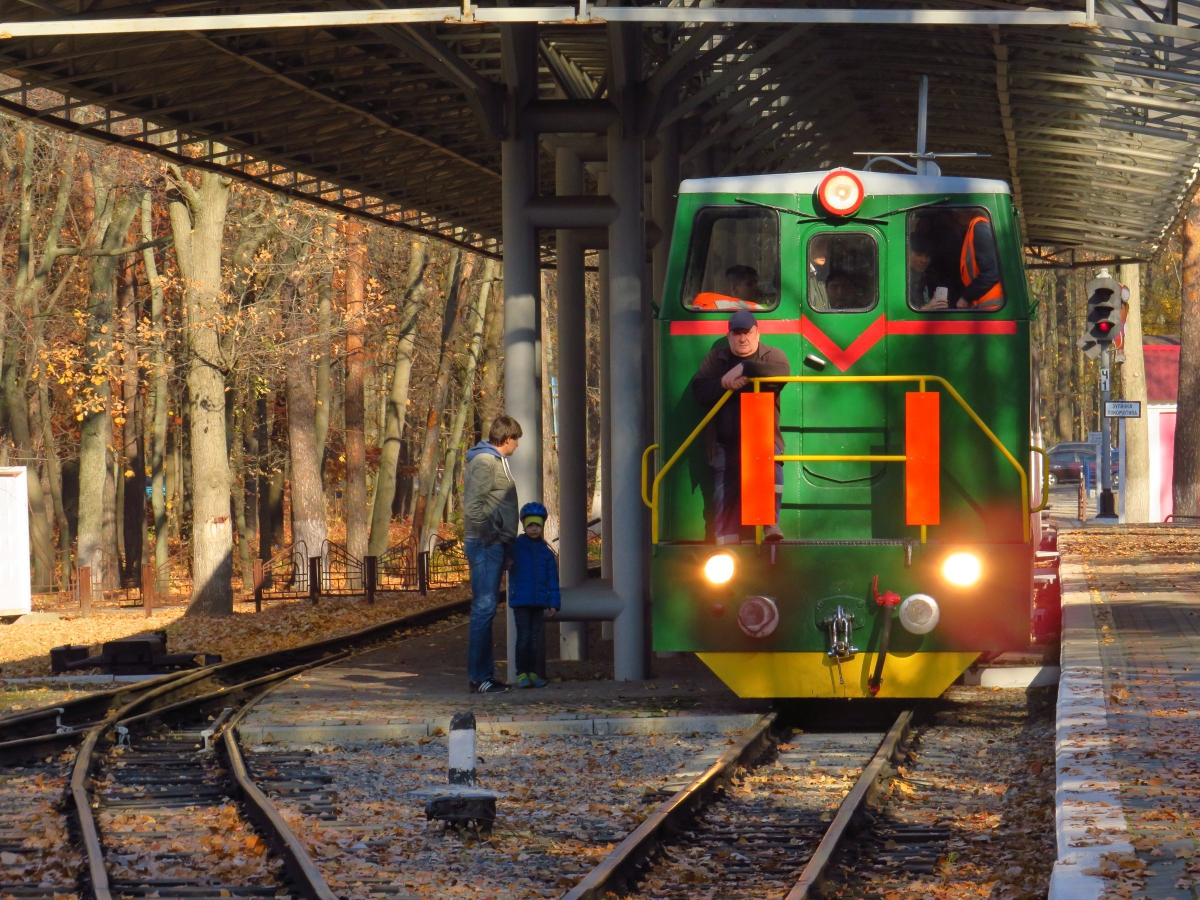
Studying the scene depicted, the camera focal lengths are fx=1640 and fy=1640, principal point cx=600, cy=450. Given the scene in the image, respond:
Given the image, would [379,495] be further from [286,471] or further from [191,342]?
[191,342]

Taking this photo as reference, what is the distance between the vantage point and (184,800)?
8914 millimetres

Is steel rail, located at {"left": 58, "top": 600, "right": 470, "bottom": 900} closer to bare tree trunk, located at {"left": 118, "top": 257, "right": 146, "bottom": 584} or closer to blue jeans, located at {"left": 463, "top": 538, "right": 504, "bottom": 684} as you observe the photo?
blue jeans, located at {"left": 463, "top": 538, "right": 504, "bottom": 684}

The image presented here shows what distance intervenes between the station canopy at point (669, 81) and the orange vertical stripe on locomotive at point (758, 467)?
2542mm

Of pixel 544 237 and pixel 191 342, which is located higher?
pixel 544 237

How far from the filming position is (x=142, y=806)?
28.8ft

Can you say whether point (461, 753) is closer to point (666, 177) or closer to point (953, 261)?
point (953, 261)

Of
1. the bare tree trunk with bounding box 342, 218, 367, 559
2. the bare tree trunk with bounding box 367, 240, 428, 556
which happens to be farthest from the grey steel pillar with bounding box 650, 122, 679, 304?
the bare tree trunk with bounding box 367, 240, 428, 556

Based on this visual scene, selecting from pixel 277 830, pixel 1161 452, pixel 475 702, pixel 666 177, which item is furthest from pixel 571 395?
pixel 1161 452

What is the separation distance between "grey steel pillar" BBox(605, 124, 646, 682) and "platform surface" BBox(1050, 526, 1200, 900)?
137 inches

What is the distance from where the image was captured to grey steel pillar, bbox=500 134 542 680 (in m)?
13.7

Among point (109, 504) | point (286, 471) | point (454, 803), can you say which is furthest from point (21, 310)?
point (454, 803)

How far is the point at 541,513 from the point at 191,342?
14.0 m

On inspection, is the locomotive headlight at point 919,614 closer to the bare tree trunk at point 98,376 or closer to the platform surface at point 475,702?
the platform surface at point 475,702

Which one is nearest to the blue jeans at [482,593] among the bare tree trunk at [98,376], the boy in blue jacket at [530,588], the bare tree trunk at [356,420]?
the boy in blue jacket at [530,588]
